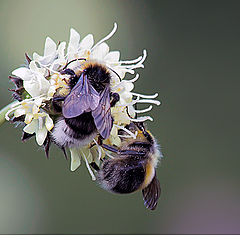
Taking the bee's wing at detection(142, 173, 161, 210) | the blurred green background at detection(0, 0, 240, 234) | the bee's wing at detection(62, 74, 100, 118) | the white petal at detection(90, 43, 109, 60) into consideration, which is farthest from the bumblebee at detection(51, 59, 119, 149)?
the blurred green background at detection(0, 0, 240, 234)

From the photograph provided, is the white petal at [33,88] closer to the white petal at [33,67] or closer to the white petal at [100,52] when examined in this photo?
the white petal at [33,67]

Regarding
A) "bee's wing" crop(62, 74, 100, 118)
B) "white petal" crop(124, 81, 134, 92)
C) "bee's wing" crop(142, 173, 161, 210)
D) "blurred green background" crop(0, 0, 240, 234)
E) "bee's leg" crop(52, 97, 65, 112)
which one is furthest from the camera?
"blurred green background" crop(0, 0, 240, 234)

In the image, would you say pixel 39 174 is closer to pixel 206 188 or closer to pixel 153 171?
pixel 206 188

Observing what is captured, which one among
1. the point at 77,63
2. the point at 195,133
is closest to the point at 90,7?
the point at 195,133

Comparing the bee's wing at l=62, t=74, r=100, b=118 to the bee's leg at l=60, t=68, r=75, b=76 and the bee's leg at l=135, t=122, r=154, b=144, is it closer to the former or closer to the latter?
the bee's leg at l=60, t=68, r=75, b=76

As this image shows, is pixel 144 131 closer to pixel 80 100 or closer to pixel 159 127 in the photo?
pixel 80 100

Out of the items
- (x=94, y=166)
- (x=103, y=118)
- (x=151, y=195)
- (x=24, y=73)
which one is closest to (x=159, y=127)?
(x=151, y=195)

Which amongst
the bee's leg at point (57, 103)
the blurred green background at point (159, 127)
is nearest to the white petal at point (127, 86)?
the bee's leg at point (57, 103)
